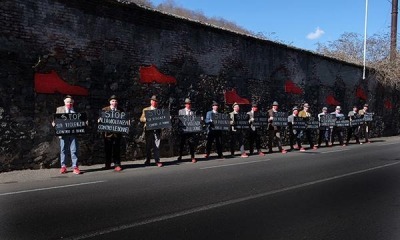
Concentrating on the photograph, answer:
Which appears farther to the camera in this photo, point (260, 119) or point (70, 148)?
point (260, 119)

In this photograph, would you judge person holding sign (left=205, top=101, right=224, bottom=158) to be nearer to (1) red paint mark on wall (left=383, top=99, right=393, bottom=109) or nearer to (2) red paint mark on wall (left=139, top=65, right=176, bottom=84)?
(2) red paint mark on wall (left=139, top=65, right=176, bottom=84)

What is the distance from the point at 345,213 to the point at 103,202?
3654 millimetres

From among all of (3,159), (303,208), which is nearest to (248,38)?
(3,159)

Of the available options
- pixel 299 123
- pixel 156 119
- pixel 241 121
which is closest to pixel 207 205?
pixel 156 119

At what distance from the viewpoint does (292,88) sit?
71.3 feet

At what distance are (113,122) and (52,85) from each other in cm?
186

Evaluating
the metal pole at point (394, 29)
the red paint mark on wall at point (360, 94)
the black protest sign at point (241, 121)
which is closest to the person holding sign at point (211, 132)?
the black protest sign at point (241, 121)

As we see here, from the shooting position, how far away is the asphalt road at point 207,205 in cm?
550

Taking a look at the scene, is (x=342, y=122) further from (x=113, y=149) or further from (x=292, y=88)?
(x=113, y=149)

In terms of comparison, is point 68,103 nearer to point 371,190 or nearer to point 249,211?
point 249,211

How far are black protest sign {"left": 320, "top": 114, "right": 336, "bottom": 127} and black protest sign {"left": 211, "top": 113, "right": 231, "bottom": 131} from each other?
6.87 meters

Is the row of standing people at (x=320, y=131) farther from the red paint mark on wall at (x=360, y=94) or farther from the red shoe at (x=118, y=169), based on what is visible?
the red shoe at (x=118, y=169)

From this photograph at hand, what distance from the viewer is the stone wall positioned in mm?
11211

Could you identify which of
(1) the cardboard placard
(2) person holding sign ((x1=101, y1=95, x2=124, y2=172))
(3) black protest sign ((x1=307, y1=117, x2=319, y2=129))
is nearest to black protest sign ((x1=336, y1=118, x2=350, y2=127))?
(1) the cardboard placard
